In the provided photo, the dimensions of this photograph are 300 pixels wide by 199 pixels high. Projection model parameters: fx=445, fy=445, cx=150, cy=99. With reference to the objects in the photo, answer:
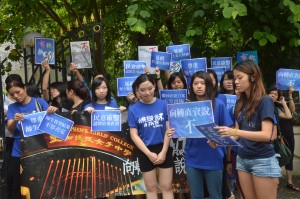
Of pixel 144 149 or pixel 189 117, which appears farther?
pixel 144 149

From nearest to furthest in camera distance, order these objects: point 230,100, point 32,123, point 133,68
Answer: point 32,123 → point 230,100 → point 133,68

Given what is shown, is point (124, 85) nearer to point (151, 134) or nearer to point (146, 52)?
point (146, 52)

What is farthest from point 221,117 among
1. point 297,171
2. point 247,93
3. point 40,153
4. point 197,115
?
point 297,171

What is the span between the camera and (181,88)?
5.82m

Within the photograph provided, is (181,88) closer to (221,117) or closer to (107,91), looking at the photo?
(107,91)

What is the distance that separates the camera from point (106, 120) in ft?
17.1

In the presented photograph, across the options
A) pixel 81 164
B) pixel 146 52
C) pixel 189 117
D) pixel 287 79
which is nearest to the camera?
pixel 189 117

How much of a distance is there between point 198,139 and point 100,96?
145 cm

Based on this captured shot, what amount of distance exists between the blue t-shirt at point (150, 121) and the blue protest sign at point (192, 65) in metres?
1.31

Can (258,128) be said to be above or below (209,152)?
above

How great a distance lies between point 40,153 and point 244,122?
2636mm

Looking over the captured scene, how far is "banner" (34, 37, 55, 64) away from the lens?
20.9 ft

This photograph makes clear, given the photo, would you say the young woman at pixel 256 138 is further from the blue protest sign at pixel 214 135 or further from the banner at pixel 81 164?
the banner at pixel 81 164

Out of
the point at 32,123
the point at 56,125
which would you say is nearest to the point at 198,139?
the point at 56,125
